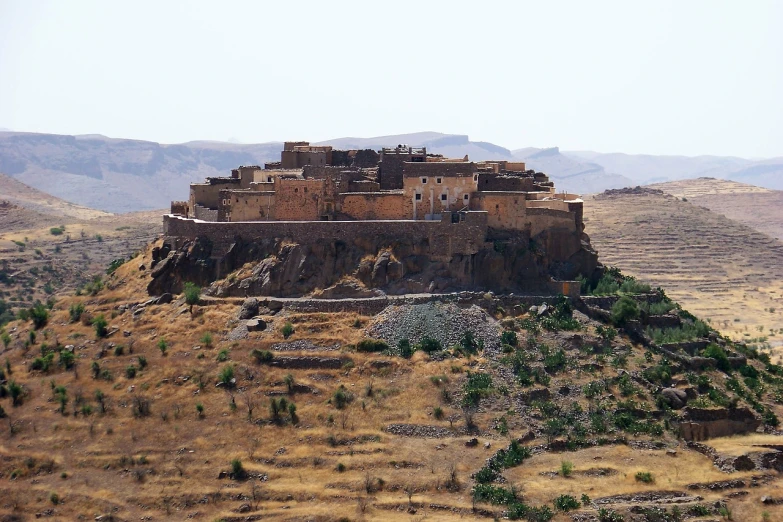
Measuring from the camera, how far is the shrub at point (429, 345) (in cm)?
3756

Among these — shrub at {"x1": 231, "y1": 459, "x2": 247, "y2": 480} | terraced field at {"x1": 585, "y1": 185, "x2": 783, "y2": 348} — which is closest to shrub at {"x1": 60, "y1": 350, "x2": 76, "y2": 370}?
shrub at {"x1": 231, "y1": 459, "x2": 247, "y2": 480}

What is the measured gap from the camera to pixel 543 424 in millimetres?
34594

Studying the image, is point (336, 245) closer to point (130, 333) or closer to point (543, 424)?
point (130, 333)

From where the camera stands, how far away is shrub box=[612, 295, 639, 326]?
39.7 metres

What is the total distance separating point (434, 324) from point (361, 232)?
551 centimetres

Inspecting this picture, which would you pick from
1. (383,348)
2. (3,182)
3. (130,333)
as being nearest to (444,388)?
(383,348)

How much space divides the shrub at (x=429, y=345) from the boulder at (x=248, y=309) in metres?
6.43

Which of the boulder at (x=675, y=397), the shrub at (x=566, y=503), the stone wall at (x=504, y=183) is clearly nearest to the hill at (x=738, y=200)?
the stone wall at (x=504, y=183)

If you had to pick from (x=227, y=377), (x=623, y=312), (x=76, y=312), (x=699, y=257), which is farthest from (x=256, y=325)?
(x=699, y=257)

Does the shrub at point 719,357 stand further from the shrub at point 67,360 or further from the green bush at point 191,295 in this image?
the shrub at point 67,360

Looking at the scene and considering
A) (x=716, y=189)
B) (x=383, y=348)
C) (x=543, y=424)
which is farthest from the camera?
(x=716, y=189)

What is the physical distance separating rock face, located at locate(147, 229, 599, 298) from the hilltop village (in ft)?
0.13

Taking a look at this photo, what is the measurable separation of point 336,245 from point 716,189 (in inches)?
4649

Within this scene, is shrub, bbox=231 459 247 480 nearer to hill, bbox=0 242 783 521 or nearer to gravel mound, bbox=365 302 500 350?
hill, bbox=0 242 783 521
